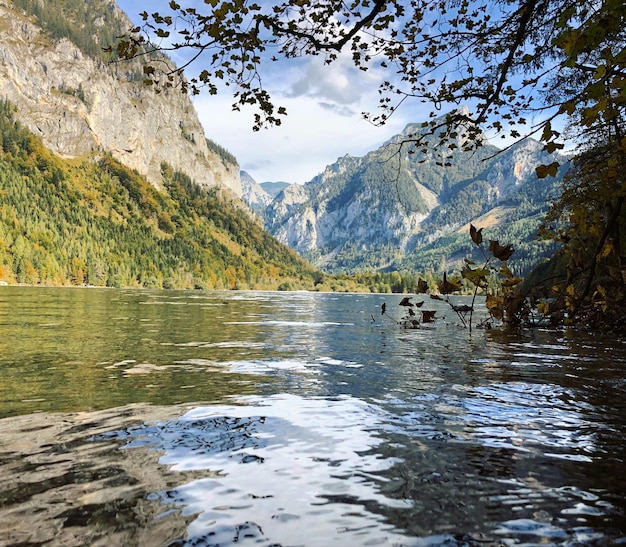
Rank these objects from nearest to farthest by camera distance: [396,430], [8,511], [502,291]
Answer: [8,511], [396,430], [502,291]

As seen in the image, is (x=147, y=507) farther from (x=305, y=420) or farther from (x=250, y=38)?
(x=250, y=38)

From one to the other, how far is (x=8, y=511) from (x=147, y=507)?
2.90 ft

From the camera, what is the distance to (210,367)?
31.7 ft

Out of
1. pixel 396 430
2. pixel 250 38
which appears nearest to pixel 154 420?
pixel 396 430

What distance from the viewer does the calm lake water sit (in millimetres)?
2916

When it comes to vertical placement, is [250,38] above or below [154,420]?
above

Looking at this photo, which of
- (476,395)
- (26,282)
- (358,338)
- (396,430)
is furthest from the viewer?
(26,282)

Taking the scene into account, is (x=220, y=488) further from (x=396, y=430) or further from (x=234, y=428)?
(x=396, y=430)

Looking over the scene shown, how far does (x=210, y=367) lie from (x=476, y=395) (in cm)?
521

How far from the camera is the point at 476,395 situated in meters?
7.00

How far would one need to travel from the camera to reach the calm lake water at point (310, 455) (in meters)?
2.92

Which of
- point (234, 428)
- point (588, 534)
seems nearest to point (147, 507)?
point (234, 428)

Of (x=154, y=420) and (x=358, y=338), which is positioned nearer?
(x=154, y=420)

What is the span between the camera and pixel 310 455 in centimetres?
432
